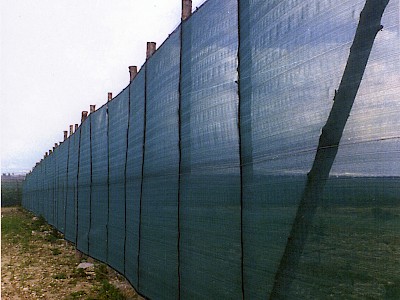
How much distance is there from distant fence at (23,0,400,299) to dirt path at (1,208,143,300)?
1.51 meters

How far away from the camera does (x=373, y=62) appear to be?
1808mm

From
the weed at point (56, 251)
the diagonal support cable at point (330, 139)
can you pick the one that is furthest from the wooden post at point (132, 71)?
the weed at point (56, 251)

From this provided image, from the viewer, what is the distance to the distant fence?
5.82ft

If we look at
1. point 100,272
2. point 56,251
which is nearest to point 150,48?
point 100,272

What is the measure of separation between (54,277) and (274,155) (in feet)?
19.4

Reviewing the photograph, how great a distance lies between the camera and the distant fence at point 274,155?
1.77 metres

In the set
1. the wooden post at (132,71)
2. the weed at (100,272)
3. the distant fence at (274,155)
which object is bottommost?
the weed at (100,272)

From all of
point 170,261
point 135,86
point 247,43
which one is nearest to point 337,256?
point 247,43

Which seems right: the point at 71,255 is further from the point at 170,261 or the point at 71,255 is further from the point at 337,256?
the point at 337,256

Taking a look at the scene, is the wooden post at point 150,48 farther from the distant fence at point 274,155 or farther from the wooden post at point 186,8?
the wooden post at point 186,8

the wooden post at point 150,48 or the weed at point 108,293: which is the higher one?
the wooden post at point 150,48

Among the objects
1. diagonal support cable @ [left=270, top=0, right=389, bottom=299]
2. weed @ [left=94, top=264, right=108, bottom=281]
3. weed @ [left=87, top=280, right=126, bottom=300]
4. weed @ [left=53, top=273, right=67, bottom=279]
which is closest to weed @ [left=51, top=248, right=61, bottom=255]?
weed @ [left=94, top=264, right=108, bottom=281]

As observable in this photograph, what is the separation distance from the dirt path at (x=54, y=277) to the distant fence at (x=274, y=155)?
1514 mm

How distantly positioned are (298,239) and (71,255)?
338 inches
